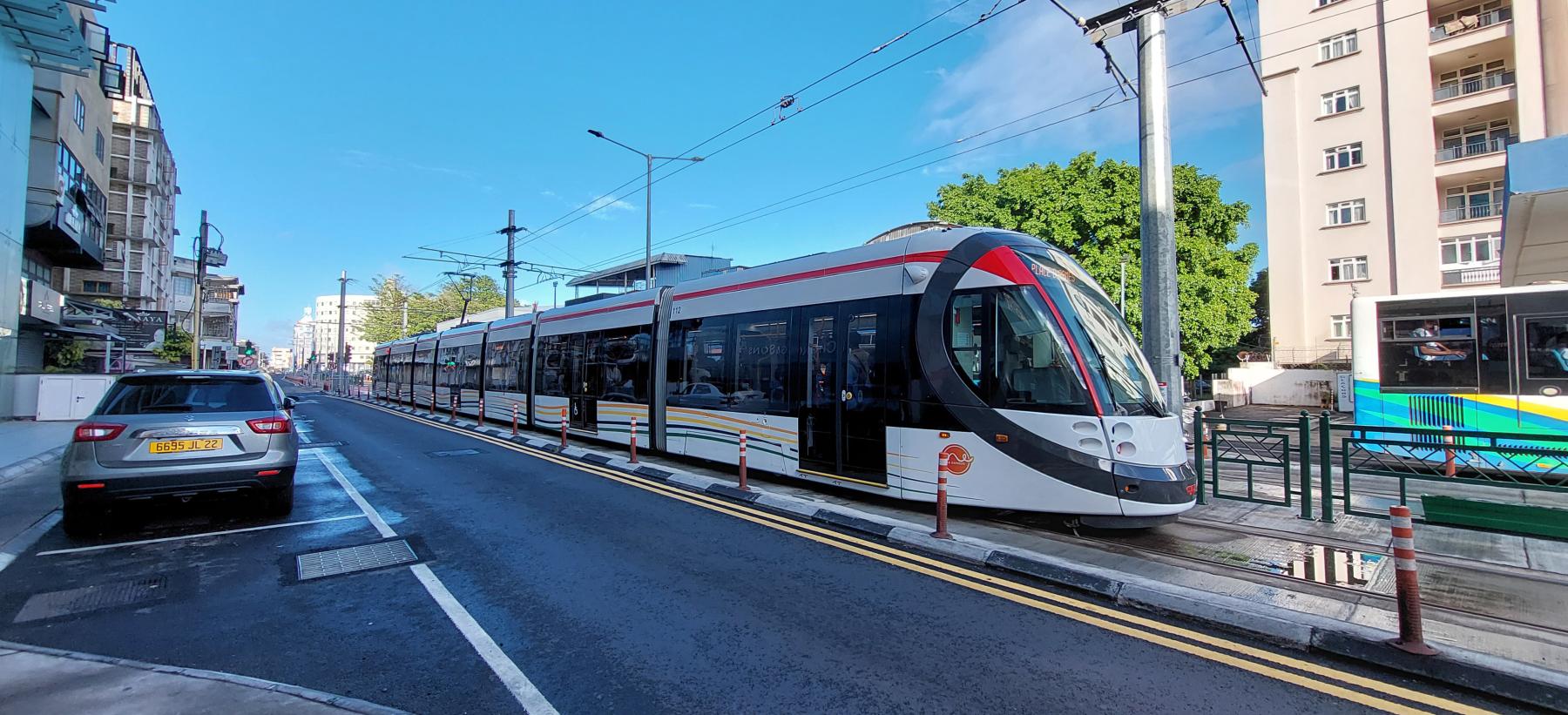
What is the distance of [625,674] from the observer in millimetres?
3537

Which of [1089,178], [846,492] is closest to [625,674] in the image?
[846,492]

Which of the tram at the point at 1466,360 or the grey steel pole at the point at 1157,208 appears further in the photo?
the tram at the point at 1466,360

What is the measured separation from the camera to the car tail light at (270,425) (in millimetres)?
6602

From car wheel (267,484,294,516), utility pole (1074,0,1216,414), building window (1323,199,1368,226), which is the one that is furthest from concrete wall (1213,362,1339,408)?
car wheel (267,484,294,516)

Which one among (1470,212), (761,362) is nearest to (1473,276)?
(1470,212)

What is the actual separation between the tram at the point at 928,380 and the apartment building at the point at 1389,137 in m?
23.5

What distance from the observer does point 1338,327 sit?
2711 centimetres

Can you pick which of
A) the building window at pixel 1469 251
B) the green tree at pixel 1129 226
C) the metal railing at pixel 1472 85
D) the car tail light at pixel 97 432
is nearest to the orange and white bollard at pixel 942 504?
the car tail light at pixel 97 432

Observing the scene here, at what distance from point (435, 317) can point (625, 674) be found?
74.2m

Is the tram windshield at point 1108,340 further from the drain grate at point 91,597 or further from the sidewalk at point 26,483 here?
the sidewalk at point 26,483

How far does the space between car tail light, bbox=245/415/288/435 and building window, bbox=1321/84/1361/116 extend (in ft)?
121

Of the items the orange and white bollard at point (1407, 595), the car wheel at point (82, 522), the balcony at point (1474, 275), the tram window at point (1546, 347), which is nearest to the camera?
the orange and white bollard at point (1407, 595)

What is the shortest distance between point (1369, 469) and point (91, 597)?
11685 millimetres

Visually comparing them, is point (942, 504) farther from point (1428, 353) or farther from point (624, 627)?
point (1428, 353)
